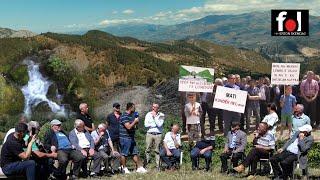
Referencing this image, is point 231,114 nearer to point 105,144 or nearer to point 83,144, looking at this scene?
point 105,144

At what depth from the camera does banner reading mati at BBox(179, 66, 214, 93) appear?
16.2 metres

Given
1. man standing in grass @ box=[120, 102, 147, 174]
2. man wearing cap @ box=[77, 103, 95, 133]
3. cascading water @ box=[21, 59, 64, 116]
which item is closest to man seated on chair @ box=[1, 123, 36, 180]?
man wearing cap @ box=[77, 103, 95, 133]

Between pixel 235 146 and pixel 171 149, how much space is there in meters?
1.68

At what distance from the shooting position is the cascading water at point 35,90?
26.5 m

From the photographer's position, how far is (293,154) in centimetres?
1138

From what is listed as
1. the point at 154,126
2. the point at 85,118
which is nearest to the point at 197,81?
the point at 154,126

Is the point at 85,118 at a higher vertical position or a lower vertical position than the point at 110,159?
higher

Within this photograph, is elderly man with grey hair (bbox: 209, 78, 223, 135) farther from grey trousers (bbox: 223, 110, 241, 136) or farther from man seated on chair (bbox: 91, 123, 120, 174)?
man seated on chair (bbox: 91, 123, 120, 174)

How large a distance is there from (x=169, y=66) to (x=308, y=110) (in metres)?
75.8

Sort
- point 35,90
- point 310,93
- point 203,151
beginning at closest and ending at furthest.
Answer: point 203,151 → point 310,93 → point 35,90

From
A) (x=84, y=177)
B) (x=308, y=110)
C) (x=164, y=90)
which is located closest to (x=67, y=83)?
(x=164, y=90)

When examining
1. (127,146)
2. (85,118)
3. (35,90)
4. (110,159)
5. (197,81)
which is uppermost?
(197,81)

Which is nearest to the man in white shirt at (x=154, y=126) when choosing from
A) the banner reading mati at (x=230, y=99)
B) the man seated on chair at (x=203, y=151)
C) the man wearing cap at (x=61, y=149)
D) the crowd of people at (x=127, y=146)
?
the crowd of people at (x=127, y=146)

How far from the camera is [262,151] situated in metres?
11.9
